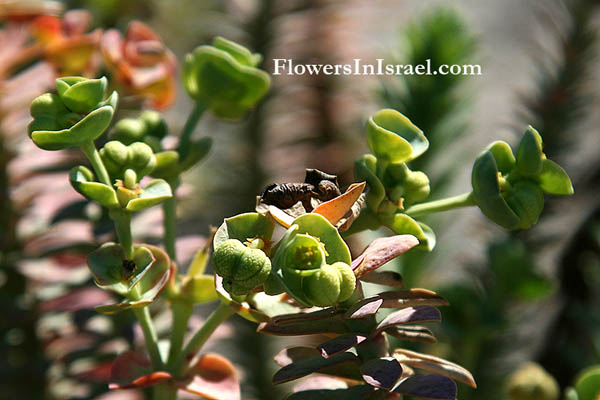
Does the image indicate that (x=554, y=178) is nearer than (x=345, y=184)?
Yes

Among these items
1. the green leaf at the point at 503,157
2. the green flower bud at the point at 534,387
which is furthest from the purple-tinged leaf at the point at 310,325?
the green flower bud at the point at 534,387

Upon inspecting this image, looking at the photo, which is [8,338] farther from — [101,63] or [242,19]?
[242,19]

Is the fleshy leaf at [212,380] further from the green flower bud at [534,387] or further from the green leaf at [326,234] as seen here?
the green flower bud at [534,387]

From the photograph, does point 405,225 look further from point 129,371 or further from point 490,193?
point 129,371

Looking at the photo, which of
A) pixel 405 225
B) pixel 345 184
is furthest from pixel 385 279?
pixel 345 184

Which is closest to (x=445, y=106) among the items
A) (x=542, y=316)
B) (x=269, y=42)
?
(x=542, y=316)

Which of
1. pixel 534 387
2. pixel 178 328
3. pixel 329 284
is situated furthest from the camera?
pixel 534 387

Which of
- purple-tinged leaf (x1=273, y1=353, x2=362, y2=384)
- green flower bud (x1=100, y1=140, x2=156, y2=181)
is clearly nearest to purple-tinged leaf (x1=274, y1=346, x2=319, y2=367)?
purple-tinged leaf (x1=273, y1=353, x2=362, y2=384)
